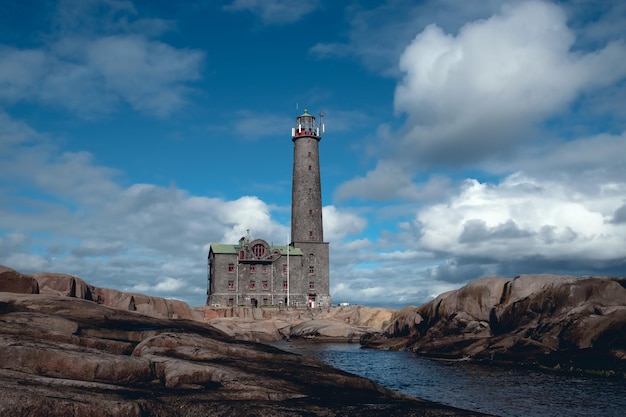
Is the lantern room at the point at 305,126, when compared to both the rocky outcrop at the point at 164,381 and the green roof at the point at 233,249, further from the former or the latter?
the rocky outcrop at the point at 164,381

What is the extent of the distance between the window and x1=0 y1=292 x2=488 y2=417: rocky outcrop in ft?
216

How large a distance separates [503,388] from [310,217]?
63.5 metres

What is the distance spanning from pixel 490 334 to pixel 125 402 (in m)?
33.7

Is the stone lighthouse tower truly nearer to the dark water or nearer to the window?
the window

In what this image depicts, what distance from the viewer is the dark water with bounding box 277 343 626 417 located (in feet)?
60.9

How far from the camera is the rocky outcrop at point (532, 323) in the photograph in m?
28.9

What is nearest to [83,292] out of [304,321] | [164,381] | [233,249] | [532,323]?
[164,381]

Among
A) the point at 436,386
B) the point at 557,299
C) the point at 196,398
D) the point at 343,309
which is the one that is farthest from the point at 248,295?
the point at 196,398

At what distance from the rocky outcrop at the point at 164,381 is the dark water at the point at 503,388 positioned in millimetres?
6102

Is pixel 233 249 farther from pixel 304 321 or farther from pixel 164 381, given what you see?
pixel 164 381

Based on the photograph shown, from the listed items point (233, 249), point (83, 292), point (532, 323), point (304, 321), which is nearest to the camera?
point (532, 323)

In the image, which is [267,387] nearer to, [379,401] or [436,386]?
[379,401]

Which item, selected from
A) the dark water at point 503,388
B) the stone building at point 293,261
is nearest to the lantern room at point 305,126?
the stone building at point 293,261

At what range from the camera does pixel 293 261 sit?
8500 cm
